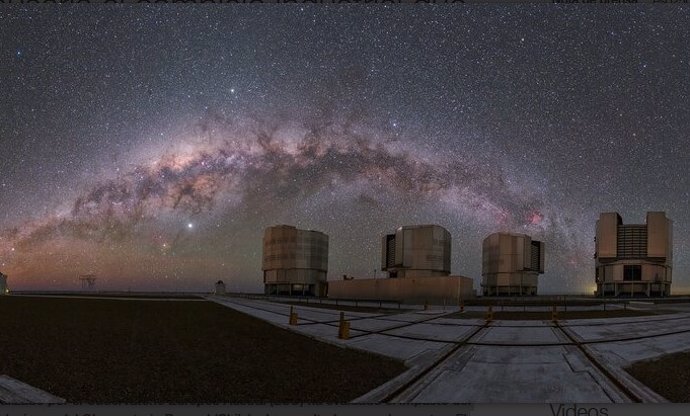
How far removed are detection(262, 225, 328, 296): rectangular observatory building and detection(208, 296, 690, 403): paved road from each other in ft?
4.02

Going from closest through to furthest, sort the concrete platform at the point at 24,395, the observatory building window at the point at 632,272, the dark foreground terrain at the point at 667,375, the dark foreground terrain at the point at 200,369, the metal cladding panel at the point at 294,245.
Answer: the concrete platform at the point at 24,395
the dark foreground terrain at the point at 200,369
the dark foreground terrain at the point at 667,375
the metal cladding panel at the point at 294,245
the observatory building window at the point at 632,272

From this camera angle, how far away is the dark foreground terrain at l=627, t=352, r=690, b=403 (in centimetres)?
543

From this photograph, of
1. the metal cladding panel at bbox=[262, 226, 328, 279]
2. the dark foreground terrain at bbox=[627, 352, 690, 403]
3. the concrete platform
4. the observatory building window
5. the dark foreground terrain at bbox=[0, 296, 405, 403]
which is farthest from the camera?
the observatory building window

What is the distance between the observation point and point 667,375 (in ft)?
19.4

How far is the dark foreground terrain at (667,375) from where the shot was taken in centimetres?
543

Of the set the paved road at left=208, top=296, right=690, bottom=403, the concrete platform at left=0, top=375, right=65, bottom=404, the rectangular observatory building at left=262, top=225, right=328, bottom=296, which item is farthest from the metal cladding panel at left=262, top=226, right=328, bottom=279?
the concrete platform at left=0, top=375, right=65, bottom=404

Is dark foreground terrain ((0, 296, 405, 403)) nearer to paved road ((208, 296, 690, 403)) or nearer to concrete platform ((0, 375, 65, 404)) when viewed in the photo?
concrete platform ((0, 375, 65, 404))

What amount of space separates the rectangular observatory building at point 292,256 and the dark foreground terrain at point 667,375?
224 inches

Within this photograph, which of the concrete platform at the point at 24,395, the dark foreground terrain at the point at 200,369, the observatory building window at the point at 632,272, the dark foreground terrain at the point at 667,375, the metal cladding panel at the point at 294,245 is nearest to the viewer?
the concrete platform at the point at 24,395

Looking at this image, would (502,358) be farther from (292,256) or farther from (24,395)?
(24,395)

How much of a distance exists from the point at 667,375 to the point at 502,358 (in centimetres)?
245

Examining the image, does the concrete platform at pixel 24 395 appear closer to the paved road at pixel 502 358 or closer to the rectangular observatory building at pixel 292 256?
the rectangular observatory building at pixel 292 256

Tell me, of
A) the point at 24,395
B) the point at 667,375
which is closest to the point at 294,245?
the point at 24,395

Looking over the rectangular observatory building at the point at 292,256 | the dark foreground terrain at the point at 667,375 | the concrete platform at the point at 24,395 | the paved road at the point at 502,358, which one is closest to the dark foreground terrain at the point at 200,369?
the concrete platform at the point at 24,395
